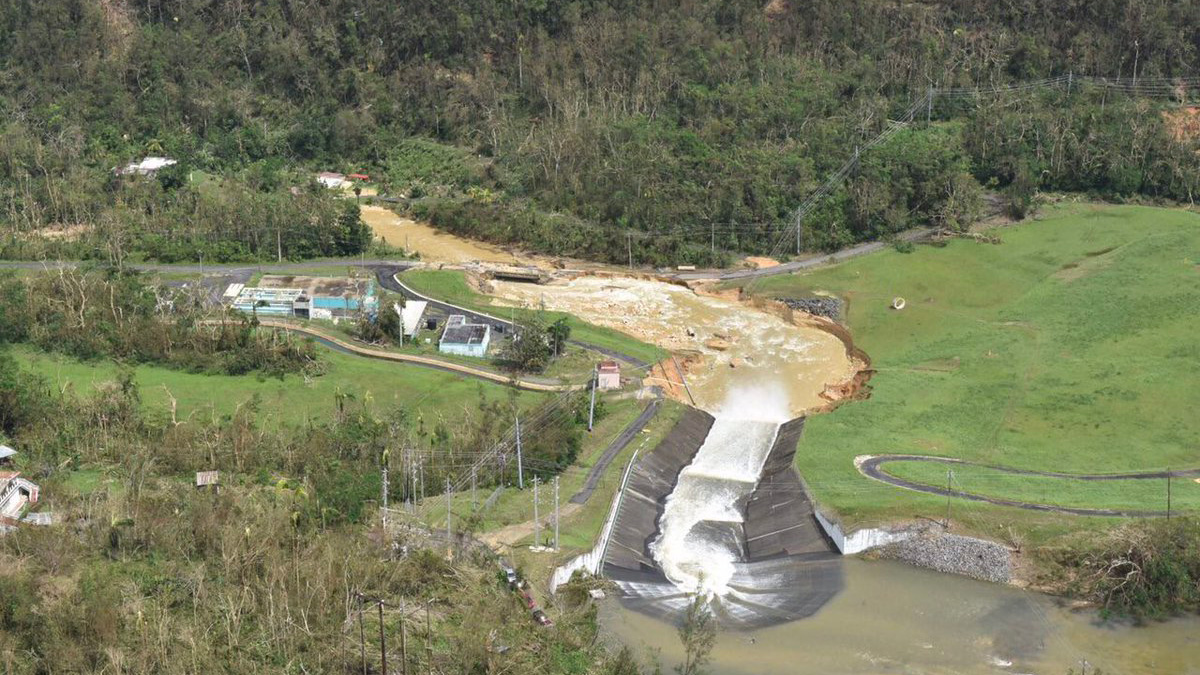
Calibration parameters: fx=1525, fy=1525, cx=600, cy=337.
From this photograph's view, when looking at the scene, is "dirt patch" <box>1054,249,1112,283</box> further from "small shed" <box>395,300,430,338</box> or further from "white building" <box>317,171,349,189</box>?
"white building" <box>317,171,349,189</box>

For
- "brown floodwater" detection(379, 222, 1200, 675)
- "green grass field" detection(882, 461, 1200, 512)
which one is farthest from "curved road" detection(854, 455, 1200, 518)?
"brown floodwater" detection(379, 222, 1200, 675)

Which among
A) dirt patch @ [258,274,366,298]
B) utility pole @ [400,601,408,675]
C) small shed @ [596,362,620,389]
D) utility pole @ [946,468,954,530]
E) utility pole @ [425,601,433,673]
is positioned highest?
utility pole @ [400,601,408,675]

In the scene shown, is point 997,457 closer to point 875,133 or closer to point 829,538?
point 829,538

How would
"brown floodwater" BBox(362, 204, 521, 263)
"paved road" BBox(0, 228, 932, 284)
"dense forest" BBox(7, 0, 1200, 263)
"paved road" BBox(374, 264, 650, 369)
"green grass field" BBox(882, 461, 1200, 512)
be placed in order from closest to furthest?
"green grass field" BBox(882, 461, 1200, 512) → "paved road" BBox(374, 264, 650, 369) → "paved road" BBox(0, 228, 932, 284) → "dense forest" BBox(7, 0, 1200, 263) → "brown floodwater" BBox(362, 204, 521, 263)

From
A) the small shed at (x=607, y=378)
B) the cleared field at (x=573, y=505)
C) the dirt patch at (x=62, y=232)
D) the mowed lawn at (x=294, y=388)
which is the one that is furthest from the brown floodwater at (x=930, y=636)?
the dirt patch at (x=62, y=232)

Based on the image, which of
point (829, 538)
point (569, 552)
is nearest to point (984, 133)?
point (829, 538)

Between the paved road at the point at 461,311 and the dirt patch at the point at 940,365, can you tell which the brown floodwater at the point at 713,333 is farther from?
the dirt patch at the point at 940,365
